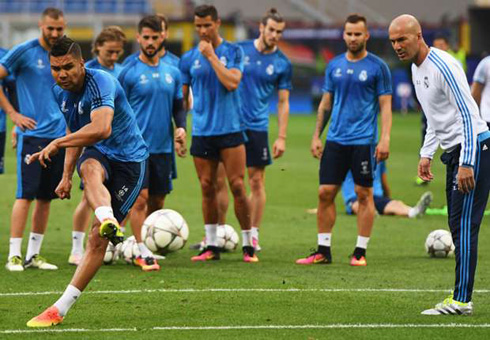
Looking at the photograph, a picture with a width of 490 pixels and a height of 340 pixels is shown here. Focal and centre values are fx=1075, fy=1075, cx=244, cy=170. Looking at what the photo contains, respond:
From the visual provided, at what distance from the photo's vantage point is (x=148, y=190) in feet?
36.7

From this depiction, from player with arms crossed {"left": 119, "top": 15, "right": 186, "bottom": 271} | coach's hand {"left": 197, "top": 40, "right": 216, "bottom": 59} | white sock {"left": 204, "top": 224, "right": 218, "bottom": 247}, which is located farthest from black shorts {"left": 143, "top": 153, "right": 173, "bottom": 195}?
coach's hand {"left": 197, "top": 40, "right": 216, "bottom": 59}

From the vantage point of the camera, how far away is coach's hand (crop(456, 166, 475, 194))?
759 centimetres

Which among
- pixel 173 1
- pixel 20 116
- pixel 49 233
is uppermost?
pixel 173 1

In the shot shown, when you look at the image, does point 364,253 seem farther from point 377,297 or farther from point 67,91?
point 67,91

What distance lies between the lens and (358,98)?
10945mm

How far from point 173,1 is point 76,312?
4074cm

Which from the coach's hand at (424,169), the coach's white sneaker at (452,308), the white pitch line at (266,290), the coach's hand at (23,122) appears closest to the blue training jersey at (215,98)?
the coach's hand at (23,122)

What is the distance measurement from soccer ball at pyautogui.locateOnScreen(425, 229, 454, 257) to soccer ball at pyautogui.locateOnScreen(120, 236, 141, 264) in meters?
3.11

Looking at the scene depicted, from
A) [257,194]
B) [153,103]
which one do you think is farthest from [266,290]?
[257,194]

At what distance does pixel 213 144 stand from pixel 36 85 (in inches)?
74.1

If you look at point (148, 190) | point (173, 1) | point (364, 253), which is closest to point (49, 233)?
point (148, 190)

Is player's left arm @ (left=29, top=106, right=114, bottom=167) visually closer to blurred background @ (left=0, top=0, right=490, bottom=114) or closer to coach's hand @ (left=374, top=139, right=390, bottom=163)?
coach's hand @ (left=374, top=139, right=390, bottom=163)

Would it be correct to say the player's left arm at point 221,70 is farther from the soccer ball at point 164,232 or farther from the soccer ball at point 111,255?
the soccer ball at point 111,255

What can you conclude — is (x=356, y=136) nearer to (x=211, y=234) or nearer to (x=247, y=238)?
(x=247, y=238)
